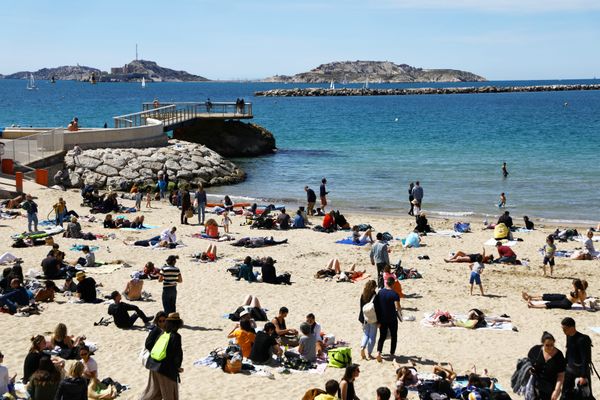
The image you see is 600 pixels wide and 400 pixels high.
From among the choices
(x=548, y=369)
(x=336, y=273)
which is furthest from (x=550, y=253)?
(x=548, y=369)

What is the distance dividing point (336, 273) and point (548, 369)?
972cm

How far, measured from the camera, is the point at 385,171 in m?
44.1

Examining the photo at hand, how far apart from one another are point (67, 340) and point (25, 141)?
21969 mm

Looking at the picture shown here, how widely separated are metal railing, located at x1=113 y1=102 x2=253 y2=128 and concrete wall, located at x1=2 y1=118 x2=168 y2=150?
1.70 m

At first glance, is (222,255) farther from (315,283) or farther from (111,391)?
(111,391)

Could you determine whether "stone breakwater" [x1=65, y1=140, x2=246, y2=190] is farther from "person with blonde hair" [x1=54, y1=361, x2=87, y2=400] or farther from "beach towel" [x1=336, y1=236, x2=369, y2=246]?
"person with blonde hair" [x1=54, y1=361, x2=87, y2=400]

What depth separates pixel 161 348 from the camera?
378 inches

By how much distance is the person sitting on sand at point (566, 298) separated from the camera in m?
15.9

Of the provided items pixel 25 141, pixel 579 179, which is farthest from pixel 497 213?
pixel 25 141

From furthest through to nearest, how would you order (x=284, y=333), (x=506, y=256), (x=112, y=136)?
(x=112, y=136) < (x=506, y=256) < (x=284, y=333)

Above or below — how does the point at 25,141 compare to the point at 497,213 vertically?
above

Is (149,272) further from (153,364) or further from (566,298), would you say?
(566,298)

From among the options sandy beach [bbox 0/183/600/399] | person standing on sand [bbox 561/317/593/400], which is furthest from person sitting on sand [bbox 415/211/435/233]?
person standing on sand [bbox 561/317/593/400]

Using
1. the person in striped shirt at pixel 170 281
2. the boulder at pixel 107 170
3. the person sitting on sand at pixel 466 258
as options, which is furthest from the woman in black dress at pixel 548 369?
the boulder at pixel 107 170
